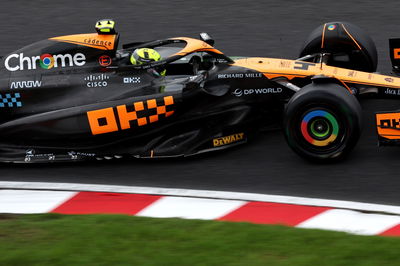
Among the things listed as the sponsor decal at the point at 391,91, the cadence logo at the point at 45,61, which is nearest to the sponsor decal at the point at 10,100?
the cadence logo at the point at 45,61

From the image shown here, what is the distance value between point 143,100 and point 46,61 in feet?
3.81

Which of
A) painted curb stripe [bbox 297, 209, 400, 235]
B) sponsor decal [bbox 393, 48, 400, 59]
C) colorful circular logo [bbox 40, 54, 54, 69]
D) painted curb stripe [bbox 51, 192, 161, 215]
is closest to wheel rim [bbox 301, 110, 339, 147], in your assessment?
painted curb stripe [bbox 297, 209, 400, 235]

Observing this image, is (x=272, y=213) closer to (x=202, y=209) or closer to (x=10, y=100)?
(x=202, y=209)

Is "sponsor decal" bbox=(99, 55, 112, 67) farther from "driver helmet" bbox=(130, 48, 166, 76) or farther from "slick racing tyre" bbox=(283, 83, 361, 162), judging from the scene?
"slick racing tyre" bbox=(283, 83, 361, 162)

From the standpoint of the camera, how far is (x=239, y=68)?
8172 millimetres

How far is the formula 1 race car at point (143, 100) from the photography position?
25.7 feet

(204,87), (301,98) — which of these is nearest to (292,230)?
(301,98)

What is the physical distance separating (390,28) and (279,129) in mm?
3762

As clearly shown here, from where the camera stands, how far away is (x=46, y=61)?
827 centimetres

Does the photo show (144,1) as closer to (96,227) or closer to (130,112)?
(130,112)

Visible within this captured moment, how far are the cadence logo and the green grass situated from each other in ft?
8.24

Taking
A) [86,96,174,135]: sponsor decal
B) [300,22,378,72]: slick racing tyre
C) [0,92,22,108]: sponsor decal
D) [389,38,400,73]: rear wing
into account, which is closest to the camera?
[86,96,174,135]: sponsor decal

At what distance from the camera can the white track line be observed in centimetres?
651

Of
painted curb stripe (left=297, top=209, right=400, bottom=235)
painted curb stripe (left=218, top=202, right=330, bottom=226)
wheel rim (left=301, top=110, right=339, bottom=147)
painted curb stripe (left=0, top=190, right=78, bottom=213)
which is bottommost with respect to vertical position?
painted curb stripe (left=297, top=209, right=400, bottom=235)
